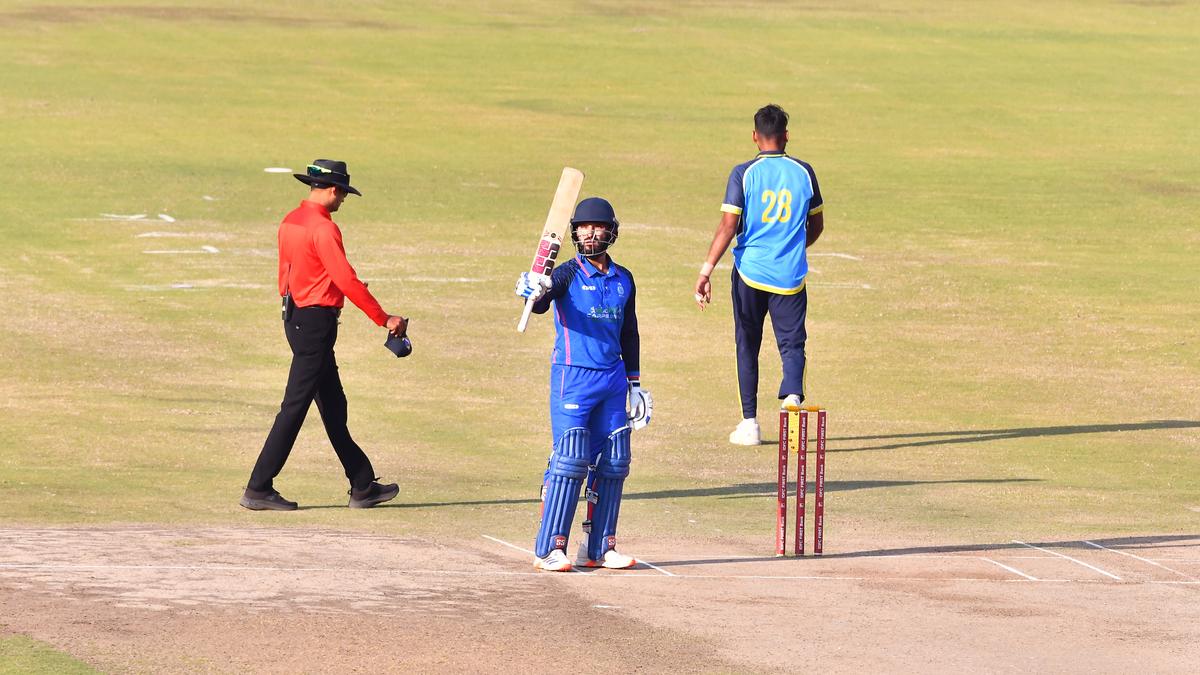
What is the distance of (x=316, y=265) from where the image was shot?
12203 mm

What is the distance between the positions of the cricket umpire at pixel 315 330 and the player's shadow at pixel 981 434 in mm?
3740

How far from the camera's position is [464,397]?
53.3 ft

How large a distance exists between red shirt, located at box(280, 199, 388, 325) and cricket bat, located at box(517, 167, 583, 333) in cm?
143

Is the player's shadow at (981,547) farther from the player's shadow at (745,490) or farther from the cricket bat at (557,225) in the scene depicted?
the player's shadow at (745,490)

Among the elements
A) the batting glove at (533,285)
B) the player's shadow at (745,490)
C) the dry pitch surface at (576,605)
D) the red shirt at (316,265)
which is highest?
the red shirt at (316,265)

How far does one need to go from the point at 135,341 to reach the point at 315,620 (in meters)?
9.61

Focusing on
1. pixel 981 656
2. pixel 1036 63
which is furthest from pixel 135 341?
pixel 1036 63

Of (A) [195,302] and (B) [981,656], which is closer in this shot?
(B) [981,656]

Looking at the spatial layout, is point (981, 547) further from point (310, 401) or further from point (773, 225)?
point (310, 401)

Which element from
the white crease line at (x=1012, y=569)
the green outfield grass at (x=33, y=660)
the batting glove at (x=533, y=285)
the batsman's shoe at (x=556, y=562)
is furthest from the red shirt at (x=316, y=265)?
the green outfield grass at (x=33, y=660)

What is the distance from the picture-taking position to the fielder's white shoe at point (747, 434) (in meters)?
14.6

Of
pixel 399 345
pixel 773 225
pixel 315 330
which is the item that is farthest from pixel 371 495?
pixel 773 225

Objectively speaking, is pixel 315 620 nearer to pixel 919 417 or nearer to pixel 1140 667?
pixel 1140 667

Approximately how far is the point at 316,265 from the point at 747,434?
374 centimetres
